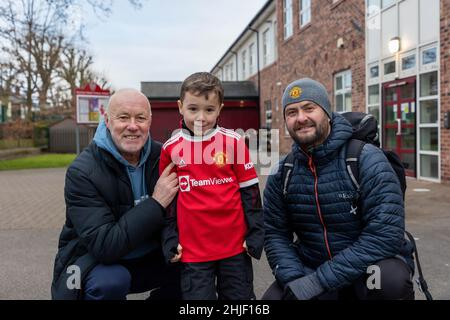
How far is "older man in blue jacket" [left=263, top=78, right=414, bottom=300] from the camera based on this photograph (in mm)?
2248

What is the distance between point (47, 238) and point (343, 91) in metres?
10.7

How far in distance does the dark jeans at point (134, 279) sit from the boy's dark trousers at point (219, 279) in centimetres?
32

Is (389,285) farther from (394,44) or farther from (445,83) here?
(394,44)

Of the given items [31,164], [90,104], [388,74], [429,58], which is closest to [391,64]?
[388,74]

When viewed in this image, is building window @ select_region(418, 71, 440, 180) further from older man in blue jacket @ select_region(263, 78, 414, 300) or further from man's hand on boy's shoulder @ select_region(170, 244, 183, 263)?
man's hand on boy's shoulder @ select_region(170, 244, 183, 263)

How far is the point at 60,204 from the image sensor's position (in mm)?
8469

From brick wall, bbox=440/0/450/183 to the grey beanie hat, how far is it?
24.7 feet

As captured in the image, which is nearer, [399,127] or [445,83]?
[445,83]

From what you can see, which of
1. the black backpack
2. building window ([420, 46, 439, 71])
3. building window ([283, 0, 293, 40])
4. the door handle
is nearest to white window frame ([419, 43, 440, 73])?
building window ([420, 46, 439, 71])

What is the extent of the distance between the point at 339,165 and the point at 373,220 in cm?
35

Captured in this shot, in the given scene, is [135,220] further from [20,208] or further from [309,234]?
[20,208]

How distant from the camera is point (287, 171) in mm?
2539

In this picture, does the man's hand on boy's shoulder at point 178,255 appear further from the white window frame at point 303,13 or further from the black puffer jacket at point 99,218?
the white window frame at point 303,13
